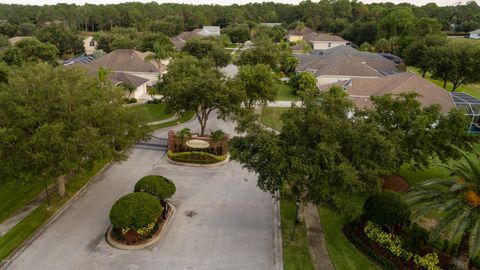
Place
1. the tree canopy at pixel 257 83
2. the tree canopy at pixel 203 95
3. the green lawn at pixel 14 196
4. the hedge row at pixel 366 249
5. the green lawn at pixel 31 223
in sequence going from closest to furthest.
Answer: the hedge row at pixel 366 249 < the green lawn at pixel 31 223 < the green lawn at pixel 14 196 < the tree canopy at pixel 203 95 < the tree canopy at pixel 257 83

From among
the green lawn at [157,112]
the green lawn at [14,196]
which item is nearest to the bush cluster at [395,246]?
the green lawn at [14,196]

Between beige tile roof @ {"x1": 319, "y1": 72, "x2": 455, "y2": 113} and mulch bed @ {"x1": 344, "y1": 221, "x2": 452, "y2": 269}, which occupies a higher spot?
beige tile roof @ {"x1": 319, "y1": 72, "x2": 455, "y2": 113}

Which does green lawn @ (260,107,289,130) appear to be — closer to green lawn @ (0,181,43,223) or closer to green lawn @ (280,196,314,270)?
green lawn @ (280,196,314,270)

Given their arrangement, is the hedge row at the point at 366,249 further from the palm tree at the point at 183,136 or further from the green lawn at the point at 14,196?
the green lawn at the point at 14,196

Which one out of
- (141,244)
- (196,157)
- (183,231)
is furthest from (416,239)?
(196,157)

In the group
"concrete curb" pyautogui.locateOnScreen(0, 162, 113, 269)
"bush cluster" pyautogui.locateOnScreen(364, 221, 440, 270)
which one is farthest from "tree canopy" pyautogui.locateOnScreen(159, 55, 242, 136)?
"bush cluster" pyautogui.locateOnScreen(364, 221, 440, 270)

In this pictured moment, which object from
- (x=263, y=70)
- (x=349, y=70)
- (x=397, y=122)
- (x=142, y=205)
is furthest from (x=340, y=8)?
(x=142, y=205)
